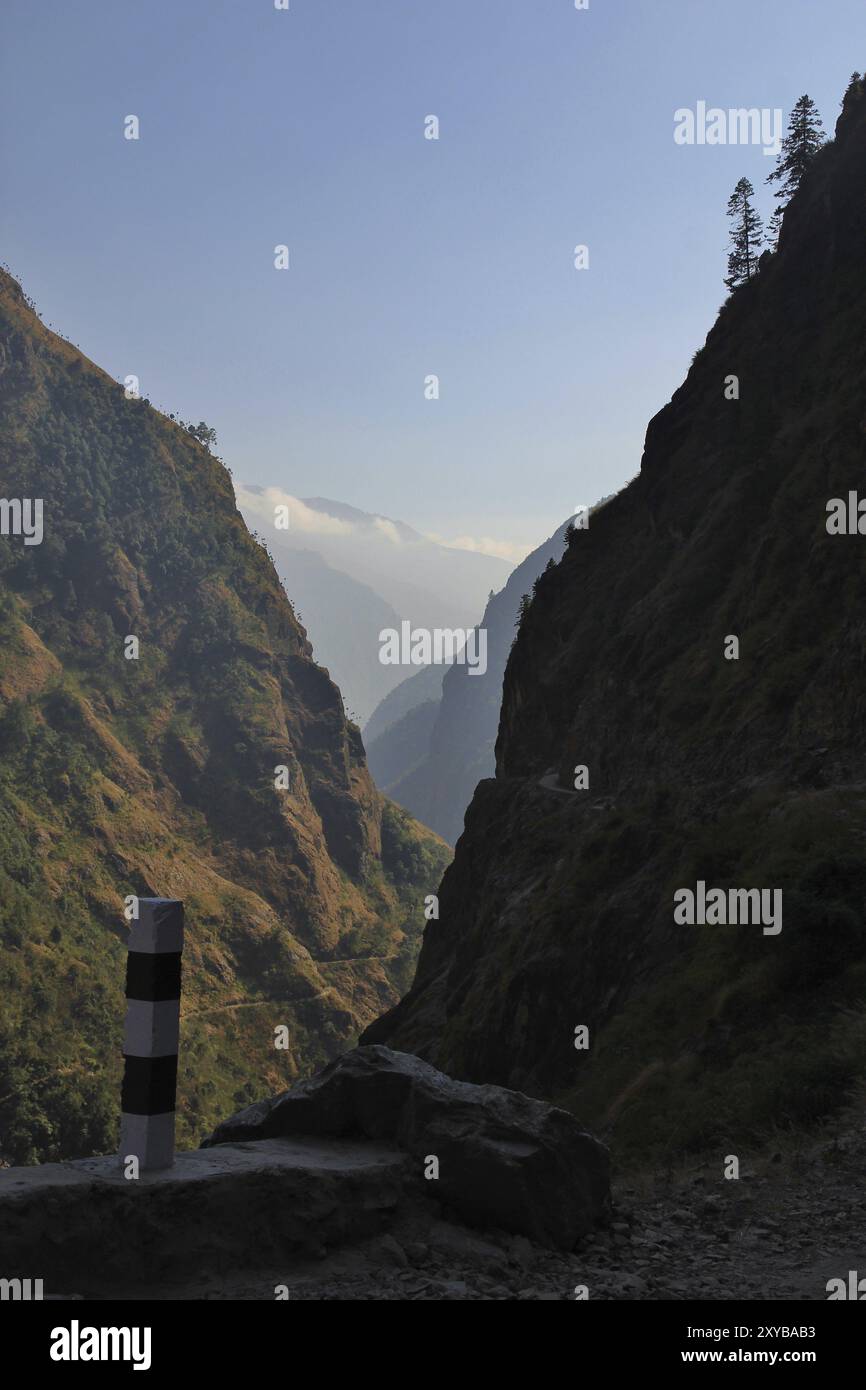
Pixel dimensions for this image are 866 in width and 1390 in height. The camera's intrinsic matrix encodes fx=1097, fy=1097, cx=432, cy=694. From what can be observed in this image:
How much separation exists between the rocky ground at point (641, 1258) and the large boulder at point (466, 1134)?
180 mm

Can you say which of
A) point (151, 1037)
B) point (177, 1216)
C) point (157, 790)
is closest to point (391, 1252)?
point (177, 1216)

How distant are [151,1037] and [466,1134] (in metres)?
2.37

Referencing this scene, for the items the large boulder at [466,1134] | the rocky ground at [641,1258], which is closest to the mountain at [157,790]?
the large boulder at [466,1134]

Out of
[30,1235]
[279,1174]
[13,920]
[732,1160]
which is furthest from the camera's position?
[13,920]

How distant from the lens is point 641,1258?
24.0 feet

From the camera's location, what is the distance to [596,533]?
51344mm

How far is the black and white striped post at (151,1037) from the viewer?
706cm

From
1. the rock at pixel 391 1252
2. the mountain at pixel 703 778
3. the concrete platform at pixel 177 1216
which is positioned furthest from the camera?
the mountain at pixel 703 778

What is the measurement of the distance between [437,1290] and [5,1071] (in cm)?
10260

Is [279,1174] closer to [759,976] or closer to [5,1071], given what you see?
[759,976]

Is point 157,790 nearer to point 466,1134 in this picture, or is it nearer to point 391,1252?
point 466,1134

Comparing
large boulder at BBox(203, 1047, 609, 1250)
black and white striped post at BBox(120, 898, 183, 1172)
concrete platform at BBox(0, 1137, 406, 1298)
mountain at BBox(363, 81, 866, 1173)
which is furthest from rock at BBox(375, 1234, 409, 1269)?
mountain at BBox(363, 81, 866, 1173)

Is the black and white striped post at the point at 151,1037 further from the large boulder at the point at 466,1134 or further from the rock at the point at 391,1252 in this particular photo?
the large boulder at the point at 466,1134

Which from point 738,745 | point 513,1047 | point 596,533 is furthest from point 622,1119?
point 596,533
